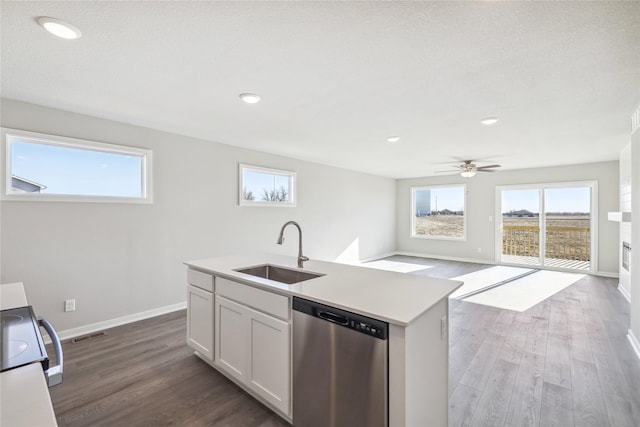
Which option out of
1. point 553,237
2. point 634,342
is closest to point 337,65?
point 634,342

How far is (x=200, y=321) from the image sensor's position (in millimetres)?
2479

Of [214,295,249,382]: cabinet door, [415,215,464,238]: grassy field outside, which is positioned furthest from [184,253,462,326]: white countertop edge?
[415,215,464,238]: grassy field outside

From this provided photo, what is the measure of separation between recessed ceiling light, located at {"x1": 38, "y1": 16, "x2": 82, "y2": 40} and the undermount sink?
6.04 ft

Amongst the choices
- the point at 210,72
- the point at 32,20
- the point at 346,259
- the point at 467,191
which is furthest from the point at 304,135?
the point at 467,191

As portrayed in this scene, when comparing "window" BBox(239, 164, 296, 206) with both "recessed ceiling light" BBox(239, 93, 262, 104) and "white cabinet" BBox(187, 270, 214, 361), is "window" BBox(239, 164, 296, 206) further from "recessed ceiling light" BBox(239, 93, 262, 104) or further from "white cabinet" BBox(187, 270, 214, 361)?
"white cabinet" BBox(187, 270, 214, 361)

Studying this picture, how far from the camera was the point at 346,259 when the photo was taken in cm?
695

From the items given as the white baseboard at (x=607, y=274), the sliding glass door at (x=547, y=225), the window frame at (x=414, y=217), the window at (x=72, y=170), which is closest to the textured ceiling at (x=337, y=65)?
the window at (x=72, y=170)

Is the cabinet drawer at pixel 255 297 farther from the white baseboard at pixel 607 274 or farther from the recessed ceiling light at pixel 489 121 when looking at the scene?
the white baseboard at pixel 607 274

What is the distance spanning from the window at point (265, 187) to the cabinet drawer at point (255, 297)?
260cm

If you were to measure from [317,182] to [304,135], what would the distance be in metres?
2.25

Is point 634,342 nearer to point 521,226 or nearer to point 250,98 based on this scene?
point 250,98

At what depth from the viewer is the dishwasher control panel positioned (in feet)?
4.42

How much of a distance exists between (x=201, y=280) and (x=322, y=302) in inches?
53.9

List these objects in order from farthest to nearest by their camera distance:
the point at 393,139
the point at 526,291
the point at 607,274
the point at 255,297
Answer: the point at 607,274
the point at 526,291
the point at 393,139
the point at 255,297
